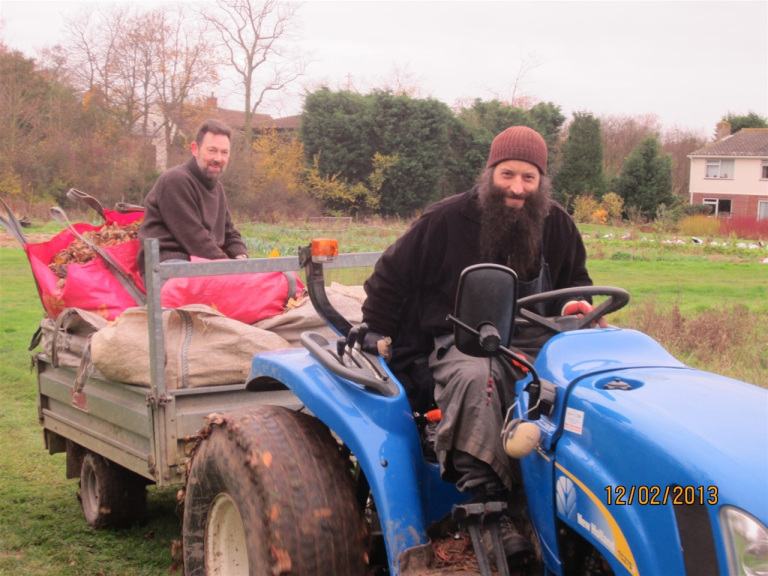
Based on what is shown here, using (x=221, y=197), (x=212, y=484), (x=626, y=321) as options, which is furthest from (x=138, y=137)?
(x=212, y=484)

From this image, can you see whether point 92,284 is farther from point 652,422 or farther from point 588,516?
point 652,422

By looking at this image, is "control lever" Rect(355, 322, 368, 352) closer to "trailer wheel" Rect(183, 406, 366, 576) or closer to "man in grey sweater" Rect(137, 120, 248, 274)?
"trailer wheel" Rect(183, 406, 366, 576)

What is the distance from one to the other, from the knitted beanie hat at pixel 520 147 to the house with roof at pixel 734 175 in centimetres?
4719

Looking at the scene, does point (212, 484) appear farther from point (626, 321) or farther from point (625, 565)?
point (626, 321)

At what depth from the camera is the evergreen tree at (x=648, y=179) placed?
1534 inches

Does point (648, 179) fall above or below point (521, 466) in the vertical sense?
above

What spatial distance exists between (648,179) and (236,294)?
37.5 metres

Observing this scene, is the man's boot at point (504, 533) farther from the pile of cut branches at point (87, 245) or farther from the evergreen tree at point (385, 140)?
the evergreen tree at point (385, 140)

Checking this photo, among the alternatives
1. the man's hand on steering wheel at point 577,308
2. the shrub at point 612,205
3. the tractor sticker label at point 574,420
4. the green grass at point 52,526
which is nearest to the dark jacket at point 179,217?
the green grass at point 52,526

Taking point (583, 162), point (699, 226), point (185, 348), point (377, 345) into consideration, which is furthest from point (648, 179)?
point (377, 345)

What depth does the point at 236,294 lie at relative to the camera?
4328mm

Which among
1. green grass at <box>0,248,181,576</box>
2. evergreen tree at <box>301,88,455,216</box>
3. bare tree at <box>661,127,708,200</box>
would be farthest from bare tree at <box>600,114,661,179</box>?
green grass at <box>0,248,181,576</box>

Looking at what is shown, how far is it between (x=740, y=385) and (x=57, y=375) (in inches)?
145
